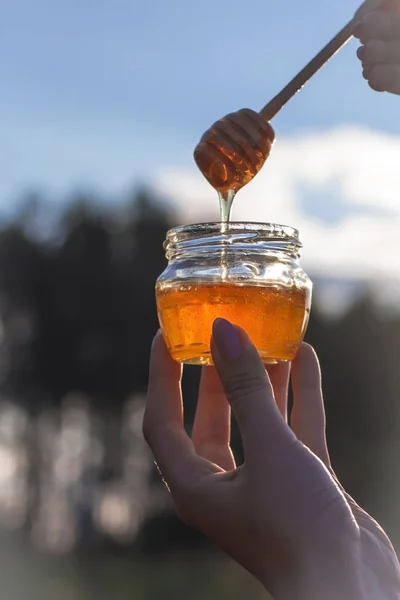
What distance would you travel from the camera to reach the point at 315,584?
2.38 meters

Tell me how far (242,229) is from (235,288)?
0.85ft

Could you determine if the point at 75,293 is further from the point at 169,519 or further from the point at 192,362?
the point at 192,362

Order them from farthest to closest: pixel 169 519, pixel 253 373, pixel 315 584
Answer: pixel 169 519 → pixel 253 373 → pixel 315 584

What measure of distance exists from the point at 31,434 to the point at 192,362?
27.7m

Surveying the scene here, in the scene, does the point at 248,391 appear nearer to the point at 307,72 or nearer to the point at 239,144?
the point at 239,144

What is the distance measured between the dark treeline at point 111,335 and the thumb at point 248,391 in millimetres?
22456

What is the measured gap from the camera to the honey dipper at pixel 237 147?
2.98 m

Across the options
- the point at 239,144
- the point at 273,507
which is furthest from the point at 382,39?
the point at 273,507

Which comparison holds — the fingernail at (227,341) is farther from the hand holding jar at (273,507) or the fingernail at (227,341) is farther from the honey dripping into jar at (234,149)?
the honey dripping into jar at (234,149)

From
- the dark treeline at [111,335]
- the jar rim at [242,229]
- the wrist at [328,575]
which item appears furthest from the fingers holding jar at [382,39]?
the dark treeline at [111,335]

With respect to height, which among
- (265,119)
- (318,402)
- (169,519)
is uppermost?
(265,119)

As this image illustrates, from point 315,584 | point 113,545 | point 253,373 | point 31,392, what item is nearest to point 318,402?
point 253,373

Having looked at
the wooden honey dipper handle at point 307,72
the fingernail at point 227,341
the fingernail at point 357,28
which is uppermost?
the fingernail at point 357,28

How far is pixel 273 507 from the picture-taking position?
2.47 m
